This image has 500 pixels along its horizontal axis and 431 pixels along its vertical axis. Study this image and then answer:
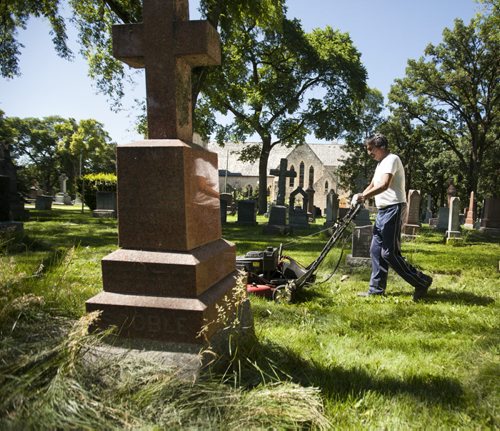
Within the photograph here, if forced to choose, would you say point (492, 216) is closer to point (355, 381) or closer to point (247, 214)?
point (247, 214)

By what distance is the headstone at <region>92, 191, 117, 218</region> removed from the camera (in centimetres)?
1884

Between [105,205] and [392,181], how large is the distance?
56.4ft

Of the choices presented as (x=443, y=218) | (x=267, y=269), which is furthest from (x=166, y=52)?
(x=443, y=218)

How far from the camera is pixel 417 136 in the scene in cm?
3603

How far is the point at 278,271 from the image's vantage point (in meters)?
5.08

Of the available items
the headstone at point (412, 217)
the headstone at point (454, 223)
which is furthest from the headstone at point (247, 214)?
the headstone at point (454, 223)

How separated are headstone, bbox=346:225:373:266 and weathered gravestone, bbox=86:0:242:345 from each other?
4653 mm

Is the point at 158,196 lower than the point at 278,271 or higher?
higher

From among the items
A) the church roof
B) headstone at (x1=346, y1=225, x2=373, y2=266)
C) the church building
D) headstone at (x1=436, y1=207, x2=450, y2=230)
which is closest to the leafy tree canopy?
headstone at (x1=436, y1=207, x2=450, y2=230)

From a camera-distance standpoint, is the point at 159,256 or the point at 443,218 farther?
the point at 443,218

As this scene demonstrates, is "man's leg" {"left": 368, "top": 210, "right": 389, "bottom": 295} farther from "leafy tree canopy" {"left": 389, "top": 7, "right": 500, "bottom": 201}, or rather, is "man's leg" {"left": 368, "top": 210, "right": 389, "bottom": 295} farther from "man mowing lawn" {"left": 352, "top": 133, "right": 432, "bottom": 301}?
"leafy tree canopy" {"left": 389, "top": 7, "right": 500, "bottom": 201}

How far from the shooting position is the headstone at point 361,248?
689cm

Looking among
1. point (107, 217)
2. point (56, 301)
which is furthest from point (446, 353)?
point (107, 217)

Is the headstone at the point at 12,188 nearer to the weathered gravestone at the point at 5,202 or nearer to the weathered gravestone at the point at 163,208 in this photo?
the weathered gravestone at the point at 5,202
